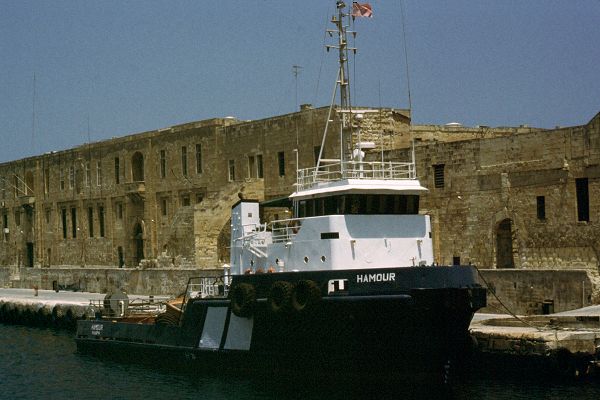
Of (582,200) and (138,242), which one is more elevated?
(582,200)

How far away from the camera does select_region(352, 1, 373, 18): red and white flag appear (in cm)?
2323

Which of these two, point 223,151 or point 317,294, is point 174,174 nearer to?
point 223,151

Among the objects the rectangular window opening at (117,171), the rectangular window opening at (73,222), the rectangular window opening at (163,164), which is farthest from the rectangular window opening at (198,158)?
the rectangular window opening at (73,222)

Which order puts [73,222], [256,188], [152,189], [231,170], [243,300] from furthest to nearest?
1. [73,222]
2. [152,189]
3. [231,170]
4. [256,188]
5. [243,300]

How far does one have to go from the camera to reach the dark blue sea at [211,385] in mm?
20328

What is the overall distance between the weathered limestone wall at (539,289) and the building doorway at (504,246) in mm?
2703

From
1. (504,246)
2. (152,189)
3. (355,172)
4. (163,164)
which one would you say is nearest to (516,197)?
(504,246)

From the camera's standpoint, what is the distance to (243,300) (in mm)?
22516

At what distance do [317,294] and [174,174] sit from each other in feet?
92.0

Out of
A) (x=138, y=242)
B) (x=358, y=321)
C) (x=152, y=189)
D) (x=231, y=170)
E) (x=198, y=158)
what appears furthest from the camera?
(x=138, y=242)

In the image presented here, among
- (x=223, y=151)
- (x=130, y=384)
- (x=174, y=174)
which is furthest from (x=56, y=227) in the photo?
(x=130, y=384)

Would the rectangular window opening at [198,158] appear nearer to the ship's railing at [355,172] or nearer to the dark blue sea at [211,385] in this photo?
the dark blue sea at [211,385]

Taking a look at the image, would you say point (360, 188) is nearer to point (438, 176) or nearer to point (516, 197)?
point (516, 197)

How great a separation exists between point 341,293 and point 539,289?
929 cm
